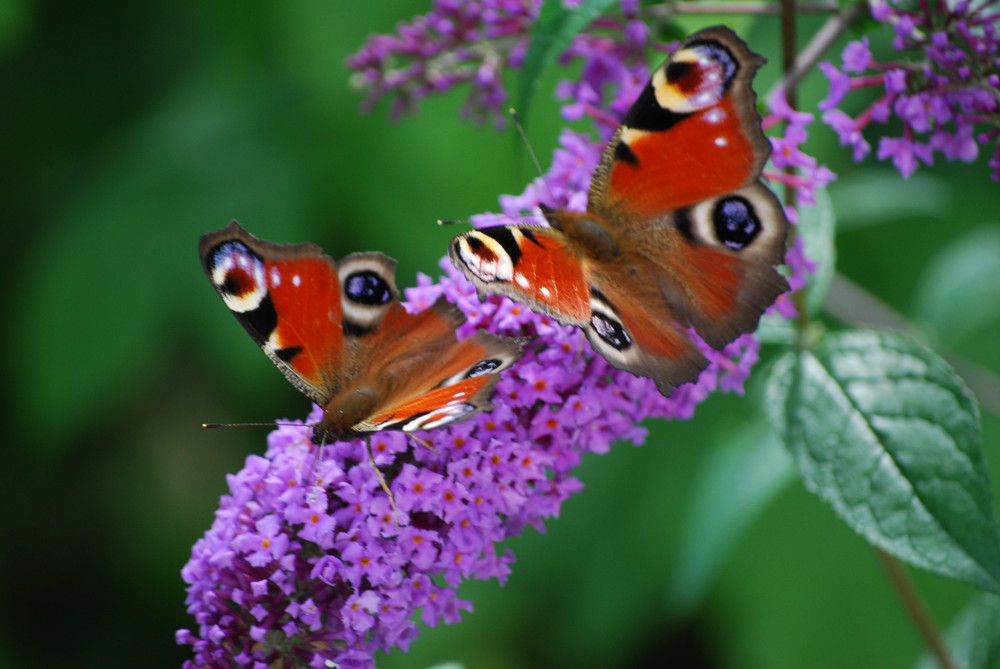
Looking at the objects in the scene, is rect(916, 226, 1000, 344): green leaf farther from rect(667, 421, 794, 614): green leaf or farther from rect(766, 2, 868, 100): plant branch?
rect(766, 2, 868, 100): plant branch

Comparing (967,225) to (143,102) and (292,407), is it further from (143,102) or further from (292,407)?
(143,102)

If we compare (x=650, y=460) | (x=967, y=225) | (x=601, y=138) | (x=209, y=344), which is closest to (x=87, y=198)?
(x=209, y=344)

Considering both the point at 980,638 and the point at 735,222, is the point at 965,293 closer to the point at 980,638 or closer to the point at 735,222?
the point at 980,638

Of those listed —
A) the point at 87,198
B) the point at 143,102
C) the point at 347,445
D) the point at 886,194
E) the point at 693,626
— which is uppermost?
the point at 143,102

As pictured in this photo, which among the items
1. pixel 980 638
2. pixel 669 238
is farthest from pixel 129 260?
pixel 980 638

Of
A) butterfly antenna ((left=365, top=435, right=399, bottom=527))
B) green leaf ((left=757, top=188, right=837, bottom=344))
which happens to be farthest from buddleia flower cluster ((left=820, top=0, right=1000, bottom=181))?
butterfly antenna ((left=365, top=435, right=399, bottom=527))

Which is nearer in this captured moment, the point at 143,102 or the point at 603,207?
the point at 603,207
